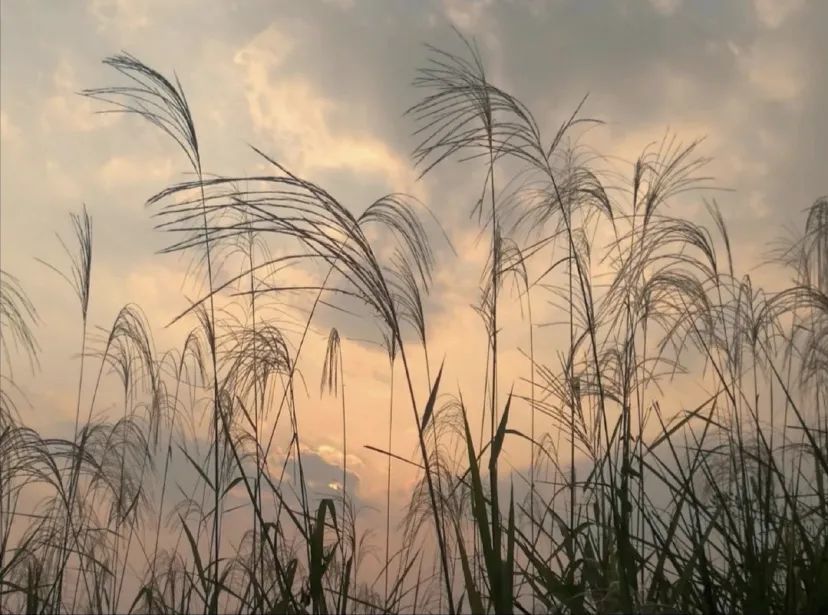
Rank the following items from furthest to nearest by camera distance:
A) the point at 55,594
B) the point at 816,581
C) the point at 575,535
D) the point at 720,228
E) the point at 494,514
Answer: the point at 720,228 < the point at 55,594 < the point at 575,535 < the point at 816,581 < the point at 494,514

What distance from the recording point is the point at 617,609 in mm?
1513

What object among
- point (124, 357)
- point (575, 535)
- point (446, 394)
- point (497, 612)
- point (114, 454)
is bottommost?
point (497, 612)

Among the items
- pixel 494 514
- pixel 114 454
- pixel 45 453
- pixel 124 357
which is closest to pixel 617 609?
pixel 494 514

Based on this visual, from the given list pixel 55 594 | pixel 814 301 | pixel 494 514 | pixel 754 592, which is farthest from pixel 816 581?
pixel 55 594

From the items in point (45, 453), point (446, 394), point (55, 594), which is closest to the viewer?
point (55, 594)

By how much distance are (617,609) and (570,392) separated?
1.60 metres

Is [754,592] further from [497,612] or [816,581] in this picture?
[497,612]

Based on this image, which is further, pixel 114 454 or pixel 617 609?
pixel 114 454

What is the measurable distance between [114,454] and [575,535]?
357cm

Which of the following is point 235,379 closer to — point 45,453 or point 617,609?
point 45,453

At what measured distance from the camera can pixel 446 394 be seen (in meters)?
5.32

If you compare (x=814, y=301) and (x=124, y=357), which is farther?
(x=124, y=357)

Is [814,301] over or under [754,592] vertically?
over

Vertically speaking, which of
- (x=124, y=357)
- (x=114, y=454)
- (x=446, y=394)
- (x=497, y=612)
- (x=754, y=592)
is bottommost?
(x=497, y=612)
